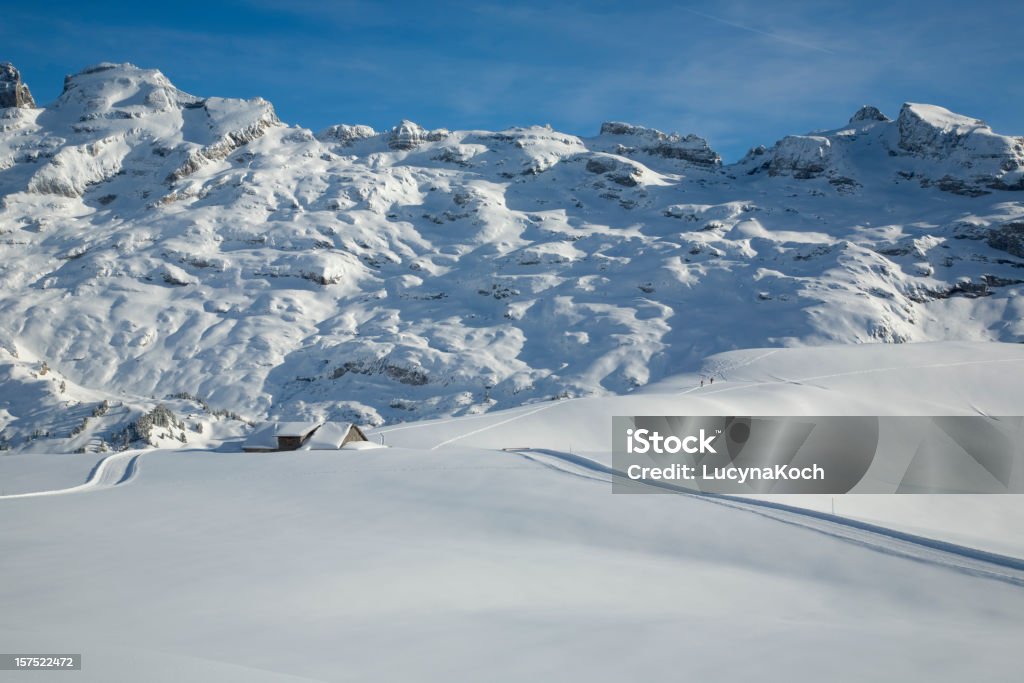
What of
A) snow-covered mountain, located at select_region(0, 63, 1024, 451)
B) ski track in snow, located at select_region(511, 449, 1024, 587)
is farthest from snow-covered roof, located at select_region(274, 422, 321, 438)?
ski track in snow, located at select_region(511, 449, 1024, 587)

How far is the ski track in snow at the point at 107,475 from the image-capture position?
18750 millimetres

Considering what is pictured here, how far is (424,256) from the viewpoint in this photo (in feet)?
279

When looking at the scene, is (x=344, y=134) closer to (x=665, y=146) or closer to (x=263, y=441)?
(x=665, y=146)

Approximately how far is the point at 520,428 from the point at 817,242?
204ft

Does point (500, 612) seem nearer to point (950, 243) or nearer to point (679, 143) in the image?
point (950, 243)

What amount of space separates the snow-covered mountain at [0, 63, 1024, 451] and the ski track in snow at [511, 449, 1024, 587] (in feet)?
114

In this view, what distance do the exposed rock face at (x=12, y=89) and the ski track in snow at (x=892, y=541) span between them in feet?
451

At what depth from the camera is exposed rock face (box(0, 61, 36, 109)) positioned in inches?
4412

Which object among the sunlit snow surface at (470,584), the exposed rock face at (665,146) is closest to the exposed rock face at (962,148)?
the exposed rock face at (665,146)

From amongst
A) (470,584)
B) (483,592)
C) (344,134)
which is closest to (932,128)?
(344,134)

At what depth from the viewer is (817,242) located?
3204 inches

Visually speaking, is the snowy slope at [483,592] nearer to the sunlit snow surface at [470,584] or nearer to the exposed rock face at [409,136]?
the sunlit snow surface at [470,584]

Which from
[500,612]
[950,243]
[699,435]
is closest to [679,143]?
[950,243]

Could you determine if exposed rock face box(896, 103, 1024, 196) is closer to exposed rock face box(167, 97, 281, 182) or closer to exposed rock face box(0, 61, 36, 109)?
exposed rock face box(167, 97, 281, 182)
